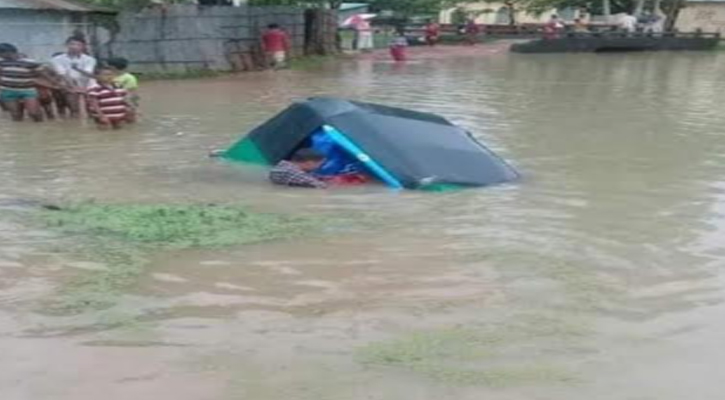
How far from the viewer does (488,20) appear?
60031 millimetres

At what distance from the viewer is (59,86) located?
14.2m

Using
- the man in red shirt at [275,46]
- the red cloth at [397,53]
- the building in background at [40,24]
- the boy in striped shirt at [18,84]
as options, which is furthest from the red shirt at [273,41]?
the boy in striped shirt at [18,84]

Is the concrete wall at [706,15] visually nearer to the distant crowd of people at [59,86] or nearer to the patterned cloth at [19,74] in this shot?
the distant crowd of people at [59,86]

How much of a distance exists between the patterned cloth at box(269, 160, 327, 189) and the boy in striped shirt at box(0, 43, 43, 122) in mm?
5439

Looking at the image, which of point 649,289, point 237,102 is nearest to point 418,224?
point 649,289

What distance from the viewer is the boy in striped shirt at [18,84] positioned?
13.9 meters

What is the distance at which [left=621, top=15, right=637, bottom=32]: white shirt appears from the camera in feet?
134

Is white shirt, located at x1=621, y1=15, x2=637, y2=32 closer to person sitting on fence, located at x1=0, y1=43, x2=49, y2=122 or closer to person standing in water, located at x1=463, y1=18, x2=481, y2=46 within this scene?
person standing in water, located at x1=463, y1=18, x2=481, y2=46

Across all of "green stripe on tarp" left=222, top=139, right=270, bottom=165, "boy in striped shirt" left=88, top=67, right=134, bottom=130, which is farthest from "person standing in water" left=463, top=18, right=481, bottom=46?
"green stripe on tarp" left=222, top=139, right=270, bottom=165

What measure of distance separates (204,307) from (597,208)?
398cm

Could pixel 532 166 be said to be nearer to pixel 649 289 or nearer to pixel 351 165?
pixel 351 165

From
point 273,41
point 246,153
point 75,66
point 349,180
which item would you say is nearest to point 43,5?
point 273,41

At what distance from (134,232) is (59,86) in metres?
7.10

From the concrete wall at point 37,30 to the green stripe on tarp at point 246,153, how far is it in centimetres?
1167
